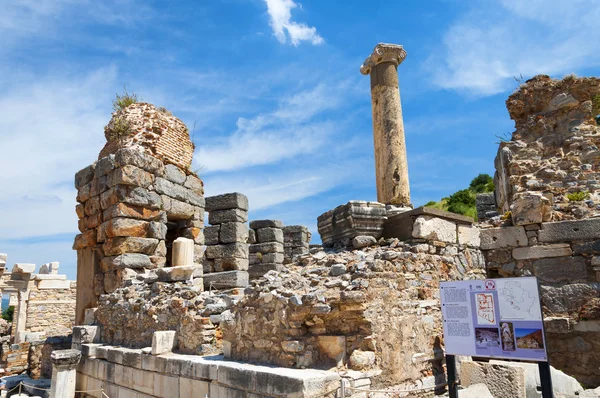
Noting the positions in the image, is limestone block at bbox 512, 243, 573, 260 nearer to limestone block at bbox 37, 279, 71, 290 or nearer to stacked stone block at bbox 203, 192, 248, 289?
stacked stone block at bbox 203, 192, 248, 289

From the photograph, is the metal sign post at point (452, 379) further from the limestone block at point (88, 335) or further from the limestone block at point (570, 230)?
the limestone block at point (88, 335)

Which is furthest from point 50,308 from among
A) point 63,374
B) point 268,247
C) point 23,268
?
point 63,374

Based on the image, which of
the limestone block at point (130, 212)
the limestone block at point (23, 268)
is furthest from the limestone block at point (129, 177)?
the limestone block at point (23, 268)

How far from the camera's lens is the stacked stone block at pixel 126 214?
7918 mm

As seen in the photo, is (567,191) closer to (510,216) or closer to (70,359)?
(510,216)

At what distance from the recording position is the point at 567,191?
7.56 m

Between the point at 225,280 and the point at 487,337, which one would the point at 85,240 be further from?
the point at 487,337

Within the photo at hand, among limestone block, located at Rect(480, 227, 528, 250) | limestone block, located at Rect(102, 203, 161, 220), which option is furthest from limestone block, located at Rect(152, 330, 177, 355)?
limestone block, located at Rect(480, 227, 528, 250)

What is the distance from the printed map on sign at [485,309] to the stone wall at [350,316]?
85cm

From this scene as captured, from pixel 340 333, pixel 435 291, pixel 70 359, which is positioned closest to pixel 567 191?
pixel 435 291

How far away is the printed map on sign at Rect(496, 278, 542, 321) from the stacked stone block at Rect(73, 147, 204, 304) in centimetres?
606

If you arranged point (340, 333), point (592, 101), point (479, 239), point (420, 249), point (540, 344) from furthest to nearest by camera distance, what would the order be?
point (592, 101)
point (479, 239)
point (420, 249)
point (340, 333)
point (540, 344)

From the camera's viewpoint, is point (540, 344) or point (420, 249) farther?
point (420, 249)

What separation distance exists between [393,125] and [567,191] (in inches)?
152
